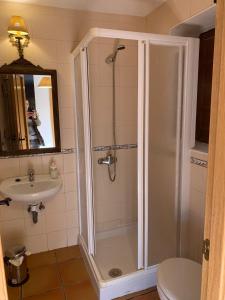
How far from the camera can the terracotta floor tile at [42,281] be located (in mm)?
2006

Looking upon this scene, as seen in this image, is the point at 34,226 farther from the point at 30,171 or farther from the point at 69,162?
the point at 69,162

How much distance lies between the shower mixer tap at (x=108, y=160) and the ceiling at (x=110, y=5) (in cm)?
140

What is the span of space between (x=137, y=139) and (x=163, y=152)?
273 millimetres

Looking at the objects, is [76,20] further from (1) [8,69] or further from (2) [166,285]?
(2) [166,285]

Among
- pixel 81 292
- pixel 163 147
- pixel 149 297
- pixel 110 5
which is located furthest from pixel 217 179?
pixel 110 5

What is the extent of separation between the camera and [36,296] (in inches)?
76.5

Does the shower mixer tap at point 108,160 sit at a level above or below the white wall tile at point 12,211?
above

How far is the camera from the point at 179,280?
5.00 feet

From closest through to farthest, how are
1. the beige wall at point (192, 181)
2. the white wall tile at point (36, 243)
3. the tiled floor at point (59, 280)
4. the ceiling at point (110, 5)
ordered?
1. the beige wall at point (192, 181)
2. the tiled floor at point (59, 280)
3. the ceiling at point (110, 5)
4. the white wall tile at point (36, 243)

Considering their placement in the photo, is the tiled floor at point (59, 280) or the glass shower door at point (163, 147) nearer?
the glass shower door at point (163, 147)

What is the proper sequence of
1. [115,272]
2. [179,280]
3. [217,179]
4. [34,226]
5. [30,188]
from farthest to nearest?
[34,226] < [30,188] < [115,272] < [179,280] < [217,179]

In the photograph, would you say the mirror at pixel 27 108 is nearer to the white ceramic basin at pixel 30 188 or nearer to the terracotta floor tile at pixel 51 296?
the white ceramic basin at pixel 30 188

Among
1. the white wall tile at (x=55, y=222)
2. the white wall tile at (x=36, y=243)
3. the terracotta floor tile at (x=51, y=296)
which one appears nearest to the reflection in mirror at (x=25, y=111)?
the white wall tile at (x=55, y=222)

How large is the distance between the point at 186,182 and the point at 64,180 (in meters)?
1.20
